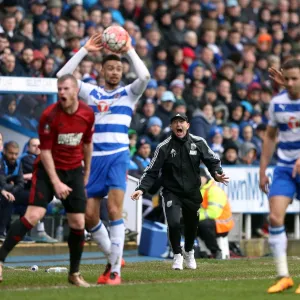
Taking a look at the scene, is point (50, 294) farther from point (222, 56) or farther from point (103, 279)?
point (222, 56)

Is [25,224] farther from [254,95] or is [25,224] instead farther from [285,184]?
[254,95]

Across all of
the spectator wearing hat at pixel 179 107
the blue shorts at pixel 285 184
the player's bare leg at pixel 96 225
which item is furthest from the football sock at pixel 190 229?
the spectator wearing hat at pixel 179 107

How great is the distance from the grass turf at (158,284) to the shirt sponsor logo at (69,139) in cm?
147

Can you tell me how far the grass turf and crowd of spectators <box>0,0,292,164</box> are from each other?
611 cm

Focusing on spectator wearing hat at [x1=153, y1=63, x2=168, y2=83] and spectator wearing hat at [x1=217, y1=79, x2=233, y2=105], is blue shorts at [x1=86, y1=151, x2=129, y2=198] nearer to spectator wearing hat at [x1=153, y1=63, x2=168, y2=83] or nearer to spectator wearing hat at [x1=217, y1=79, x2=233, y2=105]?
spectator wearing hat at [x1=153, y1=63, x2=168, y2=83]

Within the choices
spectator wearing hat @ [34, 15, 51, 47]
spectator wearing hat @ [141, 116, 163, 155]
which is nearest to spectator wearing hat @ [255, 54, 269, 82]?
spectator wearing hat @ [141, 116, 163, 155]

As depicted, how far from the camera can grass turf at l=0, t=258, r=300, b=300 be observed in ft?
32.7

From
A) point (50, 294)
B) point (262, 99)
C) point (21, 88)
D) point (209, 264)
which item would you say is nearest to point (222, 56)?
point (262, 99)

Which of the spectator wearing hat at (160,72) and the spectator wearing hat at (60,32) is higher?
the spectator wearing hat at (60,32)

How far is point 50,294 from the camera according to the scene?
32.7ft

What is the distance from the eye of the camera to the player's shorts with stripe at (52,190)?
35.0ft

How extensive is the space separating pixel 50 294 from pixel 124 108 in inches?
98.5

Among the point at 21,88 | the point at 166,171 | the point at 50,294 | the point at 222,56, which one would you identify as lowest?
the point at 50,294

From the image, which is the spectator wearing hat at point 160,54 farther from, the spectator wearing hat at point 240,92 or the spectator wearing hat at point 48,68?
the spectator wearing hat at point 48,68
